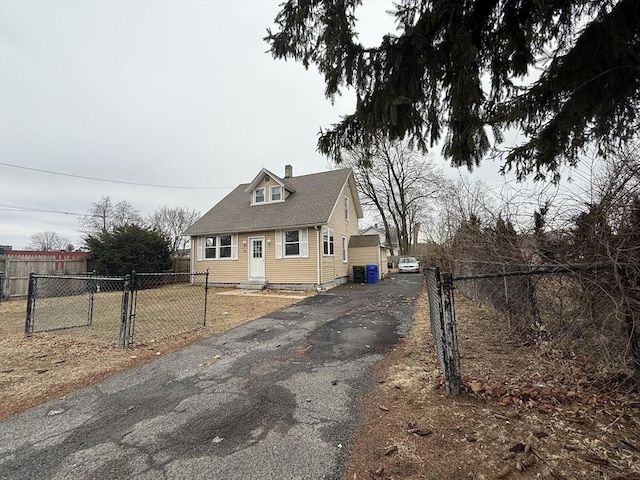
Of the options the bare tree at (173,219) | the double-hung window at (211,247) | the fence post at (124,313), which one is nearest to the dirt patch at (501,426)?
the fence post at (124,313)

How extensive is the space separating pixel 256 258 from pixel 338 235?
4.67 metres

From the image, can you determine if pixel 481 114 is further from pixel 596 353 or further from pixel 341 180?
pixel 341 180

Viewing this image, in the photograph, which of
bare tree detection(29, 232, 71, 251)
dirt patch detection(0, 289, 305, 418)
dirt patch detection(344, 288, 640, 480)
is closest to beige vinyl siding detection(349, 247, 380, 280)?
dirt patch detection(0, 289, 305, 418)

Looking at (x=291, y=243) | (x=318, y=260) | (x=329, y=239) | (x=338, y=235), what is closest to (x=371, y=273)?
(x=338, y=235)

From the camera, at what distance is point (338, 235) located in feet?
54.0

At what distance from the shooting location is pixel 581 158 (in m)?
3.52

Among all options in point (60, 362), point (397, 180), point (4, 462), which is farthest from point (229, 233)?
point (397, 180)

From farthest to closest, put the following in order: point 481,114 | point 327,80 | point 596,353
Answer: point 327,80 → point 481,114 → point 596,353

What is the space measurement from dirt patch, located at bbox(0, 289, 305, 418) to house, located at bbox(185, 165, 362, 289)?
6.69 metres

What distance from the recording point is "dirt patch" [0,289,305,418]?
3.71 meters

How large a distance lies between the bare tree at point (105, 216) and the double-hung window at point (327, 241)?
31113 millimetres

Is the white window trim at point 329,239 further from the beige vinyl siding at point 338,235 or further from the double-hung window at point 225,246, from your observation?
the double-hung window at point 225,246

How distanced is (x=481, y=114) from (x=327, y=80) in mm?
1910

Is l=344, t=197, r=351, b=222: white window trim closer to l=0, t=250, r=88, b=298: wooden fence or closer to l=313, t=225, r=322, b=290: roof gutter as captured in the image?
l=313, t=225, r=322, b=290: roof gutter
